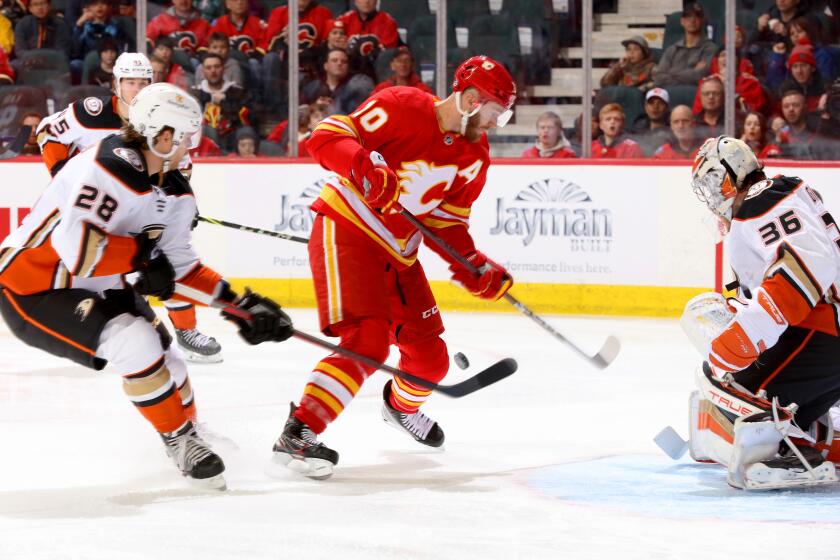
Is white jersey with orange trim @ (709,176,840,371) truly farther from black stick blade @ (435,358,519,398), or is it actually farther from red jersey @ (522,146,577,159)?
red jersey @ (522,146,577,159)

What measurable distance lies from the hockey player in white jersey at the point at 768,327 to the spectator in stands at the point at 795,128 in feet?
A: 11.2

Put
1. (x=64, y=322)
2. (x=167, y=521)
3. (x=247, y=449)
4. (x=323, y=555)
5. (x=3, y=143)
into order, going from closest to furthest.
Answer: (x=323, y=555)
(x=167, y=521)
(x=64, y=322)
(x=247, y=449)
(x=3, y=143)

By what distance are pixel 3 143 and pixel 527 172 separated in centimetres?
294

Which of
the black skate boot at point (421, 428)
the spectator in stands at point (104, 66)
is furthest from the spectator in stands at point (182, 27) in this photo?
the black skate boot at point (421, 428)

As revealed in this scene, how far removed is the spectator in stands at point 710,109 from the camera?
646 centimetres

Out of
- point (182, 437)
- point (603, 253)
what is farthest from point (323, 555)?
point (603, 253)

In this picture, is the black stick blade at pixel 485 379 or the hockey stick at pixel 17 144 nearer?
the black stick blade at pixel 485 379

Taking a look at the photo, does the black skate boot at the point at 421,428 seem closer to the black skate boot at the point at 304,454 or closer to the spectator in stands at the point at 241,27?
the black skate boot at the point at 304,454

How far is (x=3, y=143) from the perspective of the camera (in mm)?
7211

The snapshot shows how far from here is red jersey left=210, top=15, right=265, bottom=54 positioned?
7.20 meters

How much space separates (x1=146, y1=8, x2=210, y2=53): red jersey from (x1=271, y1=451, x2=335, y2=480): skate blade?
464 centimetres

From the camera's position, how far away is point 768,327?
283 cm

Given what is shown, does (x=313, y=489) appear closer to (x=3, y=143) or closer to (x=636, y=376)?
(x=636, y=376)

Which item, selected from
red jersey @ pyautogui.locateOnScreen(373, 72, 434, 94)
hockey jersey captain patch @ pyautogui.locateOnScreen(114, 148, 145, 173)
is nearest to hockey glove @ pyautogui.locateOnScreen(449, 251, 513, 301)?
hockey jersey captain patch @ pyautogui.locateOnScreen(114, 148, 145, 173)
